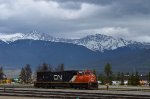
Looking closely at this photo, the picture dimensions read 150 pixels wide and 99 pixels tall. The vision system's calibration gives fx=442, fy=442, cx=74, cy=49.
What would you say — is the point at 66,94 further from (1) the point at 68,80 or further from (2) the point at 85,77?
(1) the point at 68,80

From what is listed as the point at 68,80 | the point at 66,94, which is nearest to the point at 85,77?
the point at 68,80

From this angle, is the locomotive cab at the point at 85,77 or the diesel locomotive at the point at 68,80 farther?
the locomotive cab at the point at 85,77

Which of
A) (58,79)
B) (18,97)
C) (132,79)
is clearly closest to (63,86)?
(58,79)

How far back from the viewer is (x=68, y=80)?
257ft

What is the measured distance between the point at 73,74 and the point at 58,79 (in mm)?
3736

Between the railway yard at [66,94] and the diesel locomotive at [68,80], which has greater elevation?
the diesel locomotive at [68,80]

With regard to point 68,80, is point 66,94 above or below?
below

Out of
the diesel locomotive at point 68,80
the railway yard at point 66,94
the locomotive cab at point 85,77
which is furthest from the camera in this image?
the locomotive cab at point 85,77

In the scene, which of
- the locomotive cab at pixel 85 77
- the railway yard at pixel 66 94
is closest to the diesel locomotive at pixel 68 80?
the locomotive cab at pixel 85 77

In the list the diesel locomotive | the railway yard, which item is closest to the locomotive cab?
the diesel locomotive

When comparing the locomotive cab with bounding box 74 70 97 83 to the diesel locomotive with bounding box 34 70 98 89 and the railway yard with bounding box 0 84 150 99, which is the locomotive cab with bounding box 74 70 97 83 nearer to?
the diesel locomotive with bounding box 34 70 98 89

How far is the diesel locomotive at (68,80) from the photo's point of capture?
7424 cm

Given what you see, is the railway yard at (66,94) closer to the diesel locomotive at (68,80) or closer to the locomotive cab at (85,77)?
the diesel locomotive at (68,80)

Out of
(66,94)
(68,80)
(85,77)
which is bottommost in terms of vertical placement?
(66,94)
